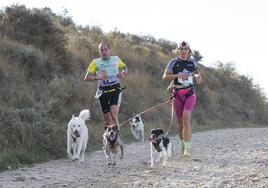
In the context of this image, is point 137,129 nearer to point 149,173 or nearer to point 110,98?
point 110,98

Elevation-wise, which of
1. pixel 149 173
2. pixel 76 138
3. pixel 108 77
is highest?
pixel 108 77

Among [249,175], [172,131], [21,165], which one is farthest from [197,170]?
[172,131]

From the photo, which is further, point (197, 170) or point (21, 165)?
point (21, 165)

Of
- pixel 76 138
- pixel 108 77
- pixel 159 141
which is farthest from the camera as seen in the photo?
pixel 76 138

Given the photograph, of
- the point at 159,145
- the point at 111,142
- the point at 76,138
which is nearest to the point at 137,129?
the point at 76,138

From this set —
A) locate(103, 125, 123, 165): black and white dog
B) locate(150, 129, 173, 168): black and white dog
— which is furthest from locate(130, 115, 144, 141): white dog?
locate(150, 129, 173, 168): black and white dog

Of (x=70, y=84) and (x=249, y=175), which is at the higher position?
(x=70, y=84)

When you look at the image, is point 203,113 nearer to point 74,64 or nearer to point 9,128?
point 74,64

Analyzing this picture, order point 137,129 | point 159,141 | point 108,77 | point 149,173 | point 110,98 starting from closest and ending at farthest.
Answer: point 149,173 → point 159,141 → point 108,77 → point 110,98 → point 137,129

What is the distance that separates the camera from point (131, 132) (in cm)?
1739

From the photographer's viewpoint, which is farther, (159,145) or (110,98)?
(110,98)

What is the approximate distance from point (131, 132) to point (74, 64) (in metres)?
4.07

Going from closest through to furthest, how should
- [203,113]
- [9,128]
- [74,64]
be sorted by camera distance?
[9,128] < [74,64] < [203,113]

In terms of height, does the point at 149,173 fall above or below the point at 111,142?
below
